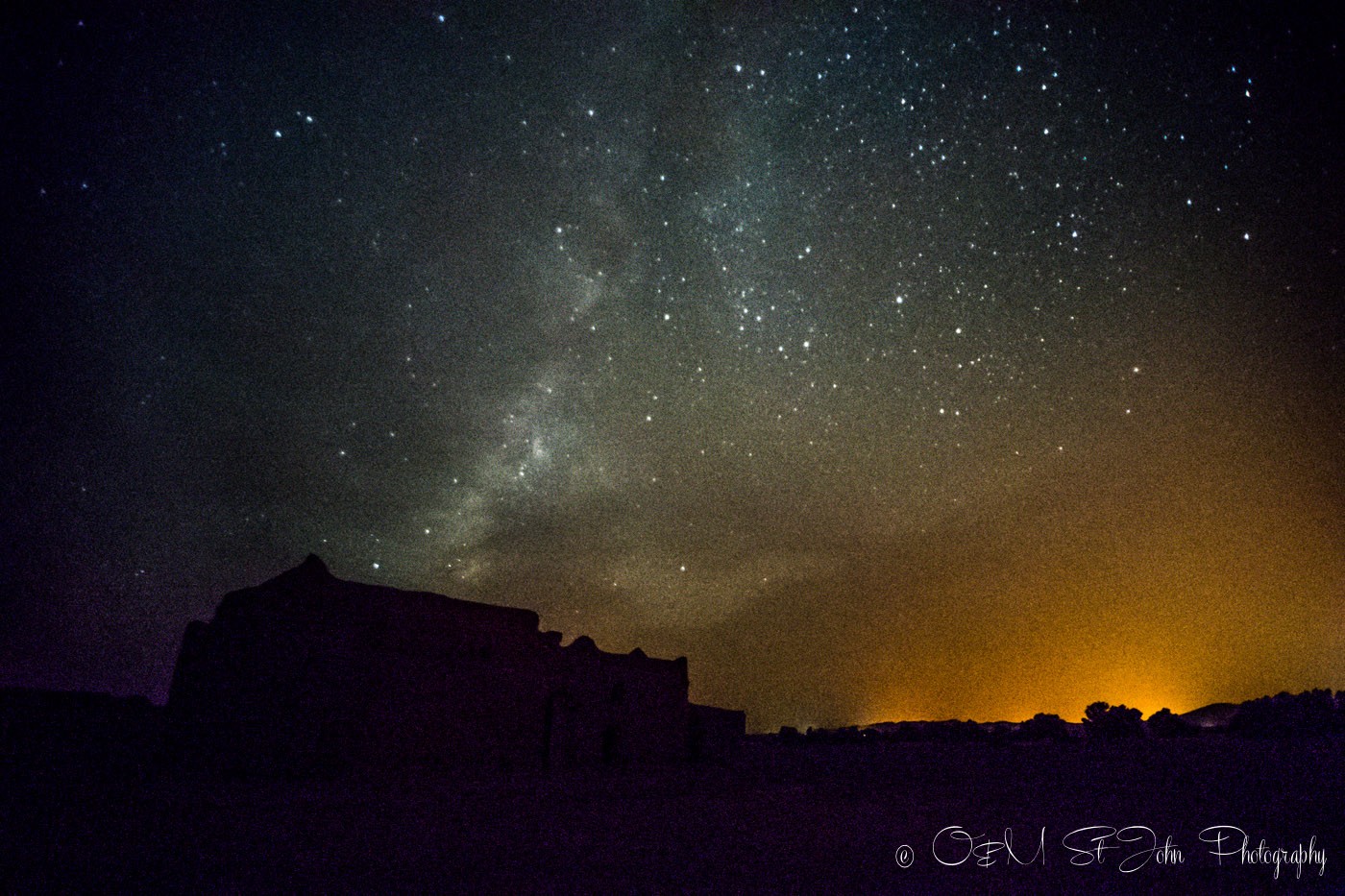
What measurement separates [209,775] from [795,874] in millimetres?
14765

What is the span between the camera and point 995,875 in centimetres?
494

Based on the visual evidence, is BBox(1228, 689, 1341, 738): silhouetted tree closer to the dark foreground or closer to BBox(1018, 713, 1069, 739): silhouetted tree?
the dark foreground

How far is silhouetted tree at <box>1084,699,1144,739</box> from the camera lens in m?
16.5

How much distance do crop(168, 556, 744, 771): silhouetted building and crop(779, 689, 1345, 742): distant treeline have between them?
14.2 m

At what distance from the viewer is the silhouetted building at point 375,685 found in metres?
14.3

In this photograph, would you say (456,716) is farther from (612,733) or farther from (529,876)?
(529,876)

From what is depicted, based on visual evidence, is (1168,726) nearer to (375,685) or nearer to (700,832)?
(700,832)

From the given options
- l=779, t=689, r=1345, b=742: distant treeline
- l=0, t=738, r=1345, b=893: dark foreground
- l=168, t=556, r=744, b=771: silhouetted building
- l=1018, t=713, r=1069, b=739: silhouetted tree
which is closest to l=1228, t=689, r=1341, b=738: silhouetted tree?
l=779, t=689, r=1345, b=742: distant treeline

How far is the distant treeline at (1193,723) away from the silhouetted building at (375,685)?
14234 millimetres

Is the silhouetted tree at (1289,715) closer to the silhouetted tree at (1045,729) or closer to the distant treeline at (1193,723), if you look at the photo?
the distant treeline at (1193,723)

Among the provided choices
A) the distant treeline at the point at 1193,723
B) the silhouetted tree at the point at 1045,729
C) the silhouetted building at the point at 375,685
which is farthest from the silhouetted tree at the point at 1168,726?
the silhouetted building at the point at 375,685

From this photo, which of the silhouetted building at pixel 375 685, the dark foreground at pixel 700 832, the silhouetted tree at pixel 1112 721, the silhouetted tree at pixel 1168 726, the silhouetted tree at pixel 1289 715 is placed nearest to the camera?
the dark foreground at pixel 700 832

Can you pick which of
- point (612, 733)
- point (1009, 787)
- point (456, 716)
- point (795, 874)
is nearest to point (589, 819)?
point (795, 874)

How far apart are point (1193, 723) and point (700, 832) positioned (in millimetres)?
16086
